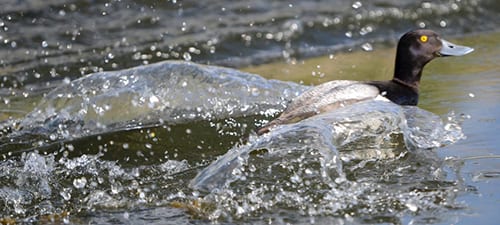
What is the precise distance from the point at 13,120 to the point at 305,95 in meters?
2.07

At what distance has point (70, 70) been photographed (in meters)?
9.66

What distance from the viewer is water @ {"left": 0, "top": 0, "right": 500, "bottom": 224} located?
5078 millimetres

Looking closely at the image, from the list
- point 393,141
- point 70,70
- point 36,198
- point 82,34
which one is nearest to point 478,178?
point 393,141

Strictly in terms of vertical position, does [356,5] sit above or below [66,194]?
below

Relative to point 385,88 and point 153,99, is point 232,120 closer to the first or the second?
point 153,99

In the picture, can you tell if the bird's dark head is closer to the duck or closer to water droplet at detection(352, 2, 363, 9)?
the duck

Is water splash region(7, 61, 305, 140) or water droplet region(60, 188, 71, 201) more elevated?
water droplet region(60, 188, 71, 201)

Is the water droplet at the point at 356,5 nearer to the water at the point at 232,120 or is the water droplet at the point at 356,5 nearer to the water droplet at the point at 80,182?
the water at the point at 232,120

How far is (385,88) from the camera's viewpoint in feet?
23.1

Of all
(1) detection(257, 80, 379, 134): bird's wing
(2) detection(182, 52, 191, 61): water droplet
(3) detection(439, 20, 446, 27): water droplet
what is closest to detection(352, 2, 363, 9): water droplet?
(3) detection(439, 20, 446, 27): water droplet

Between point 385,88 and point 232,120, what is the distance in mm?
1012

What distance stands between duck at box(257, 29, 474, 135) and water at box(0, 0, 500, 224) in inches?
8.5

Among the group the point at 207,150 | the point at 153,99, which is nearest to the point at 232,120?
the point at 153,99

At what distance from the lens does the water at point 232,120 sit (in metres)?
5.08
